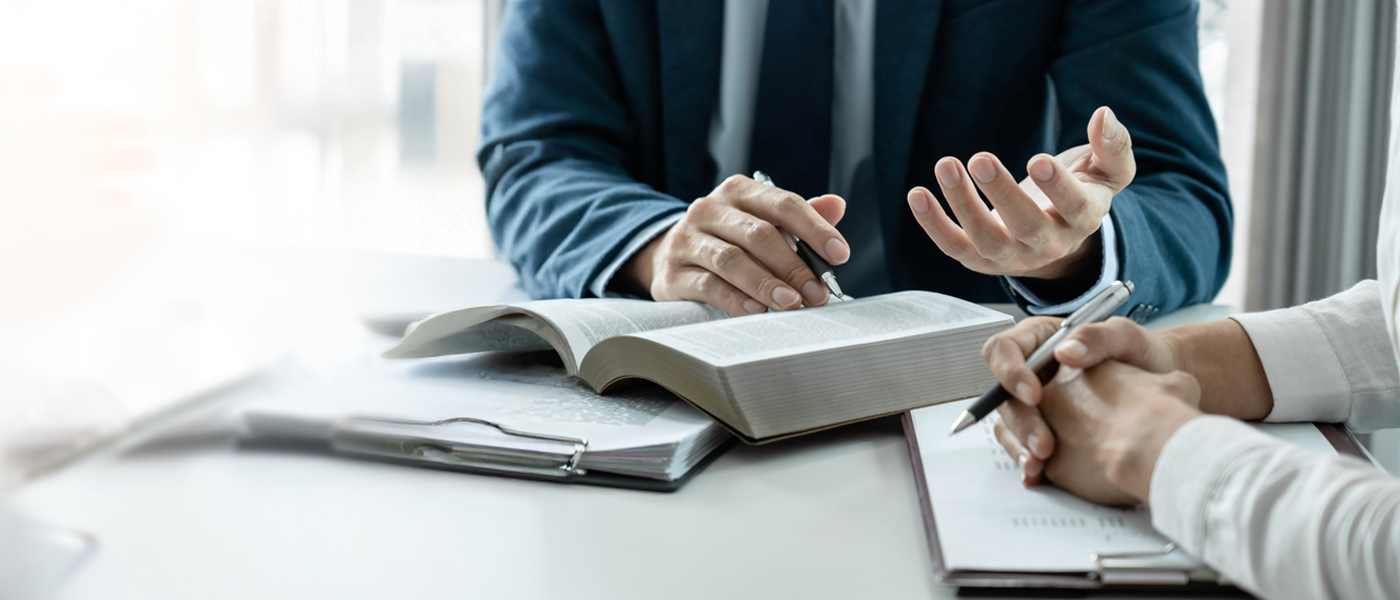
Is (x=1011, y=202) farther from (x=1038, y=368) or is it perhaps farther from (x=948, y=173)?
(x=1038, y=368)

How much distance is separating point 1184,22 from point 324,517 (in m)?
1.02

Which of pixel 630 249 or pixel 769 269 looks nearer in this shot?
pixel 769 269

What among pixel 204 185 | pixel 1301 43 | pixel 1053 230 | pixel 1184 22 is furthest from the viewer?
pixel 1301 43

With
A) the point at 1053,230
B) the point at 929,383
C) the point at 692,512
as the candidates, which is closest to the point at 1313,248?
the point at 1053,230

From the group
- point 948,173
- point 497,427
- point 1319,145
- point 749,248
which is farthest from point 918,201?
point 1319,145

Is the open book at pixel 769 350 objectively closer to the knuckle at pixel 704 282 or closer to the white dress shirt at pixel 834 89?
the knuckle at pixel 704 282

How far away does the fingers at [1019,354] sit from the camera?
408mm

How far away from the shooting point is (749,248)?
0.69 metres

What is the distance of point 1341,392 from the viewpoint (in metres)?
0.48

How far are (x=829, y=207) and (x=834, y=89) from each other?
46 centimetres

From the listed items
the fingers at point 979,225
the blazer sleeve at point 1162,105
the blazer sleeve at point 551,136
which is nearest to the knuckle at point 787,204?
the fingers at point 979,225

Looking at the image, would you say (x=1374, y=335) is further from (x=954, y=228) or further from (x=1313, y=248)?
(x=1313, y=248)

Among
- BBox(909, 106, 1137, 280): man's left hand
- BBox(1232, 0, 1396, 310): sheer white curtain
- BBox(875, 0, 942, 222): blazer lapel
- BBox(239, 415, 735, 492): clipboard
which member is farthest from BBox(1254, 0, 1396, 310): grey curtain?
BBox(239, 415, 735, 492): clipboard

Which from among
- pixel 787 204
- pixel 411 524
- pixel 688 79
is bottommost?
pixel 411 524
